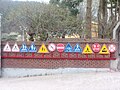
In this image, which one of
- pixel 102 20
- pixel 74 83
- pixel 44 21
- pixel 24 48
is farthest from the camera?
pixel 102 20

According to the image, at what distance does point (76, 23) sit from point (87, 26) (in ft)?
13.5

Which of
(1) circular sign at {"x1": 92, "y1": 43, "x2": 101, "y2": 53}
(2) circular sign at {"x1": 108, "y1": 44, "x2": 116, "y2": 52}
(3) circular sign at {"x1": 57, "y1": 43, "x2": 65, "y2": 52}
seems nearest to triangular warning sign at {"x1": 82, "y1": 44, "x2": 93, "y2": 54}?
(1) circular sign at {"x1": 92, "y1": 43, "x2": 101, "y2": 53}

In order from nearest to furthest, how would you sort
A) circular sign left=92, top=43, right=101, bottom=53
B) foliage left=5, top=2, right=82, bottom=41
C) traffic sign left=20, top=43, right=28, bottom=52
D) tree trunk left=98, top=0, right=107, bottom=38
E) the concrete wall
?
circular sign left=92, top=43, right=101, bottom=53
the concrete wall
traffic sign left=20, top=43, right=28, bottom=52
foliage left=5, top=2, right=82, bottom=41
tree trunk left=98, top=0, right=107, bottom=38

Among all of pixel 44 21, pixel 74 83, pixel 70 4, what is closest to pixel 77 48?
pixel 74 83

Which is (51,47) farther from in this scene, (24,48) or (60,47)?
(24,48)

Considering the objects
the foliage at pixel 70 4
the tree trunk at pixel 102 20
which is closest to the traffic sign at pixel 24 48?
the tree trunk at pixel 102 20

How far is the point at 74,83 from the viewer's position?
12.1 m

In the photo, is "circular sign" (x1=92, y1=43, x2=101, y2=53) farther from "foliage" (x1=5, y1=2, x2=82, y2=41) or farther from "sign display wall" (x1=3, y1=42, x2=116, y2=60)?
"foliage" (x1=5, y1=2, x2=82, y2=41)

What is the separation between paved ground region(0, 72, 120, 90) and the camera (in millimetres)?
11277

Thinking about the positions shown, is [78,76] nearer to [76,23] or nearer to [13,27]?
[76,23]

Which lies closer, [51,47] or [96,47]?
[96,47]

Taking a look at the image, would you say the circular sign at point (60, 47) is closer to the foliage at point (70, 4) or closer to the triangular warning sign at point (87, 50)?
the triangular warning sign at point (87, 50)

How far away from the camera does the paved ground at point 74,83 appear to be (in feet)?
37.0

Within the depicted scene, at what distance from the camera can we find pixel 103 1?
25.2m
